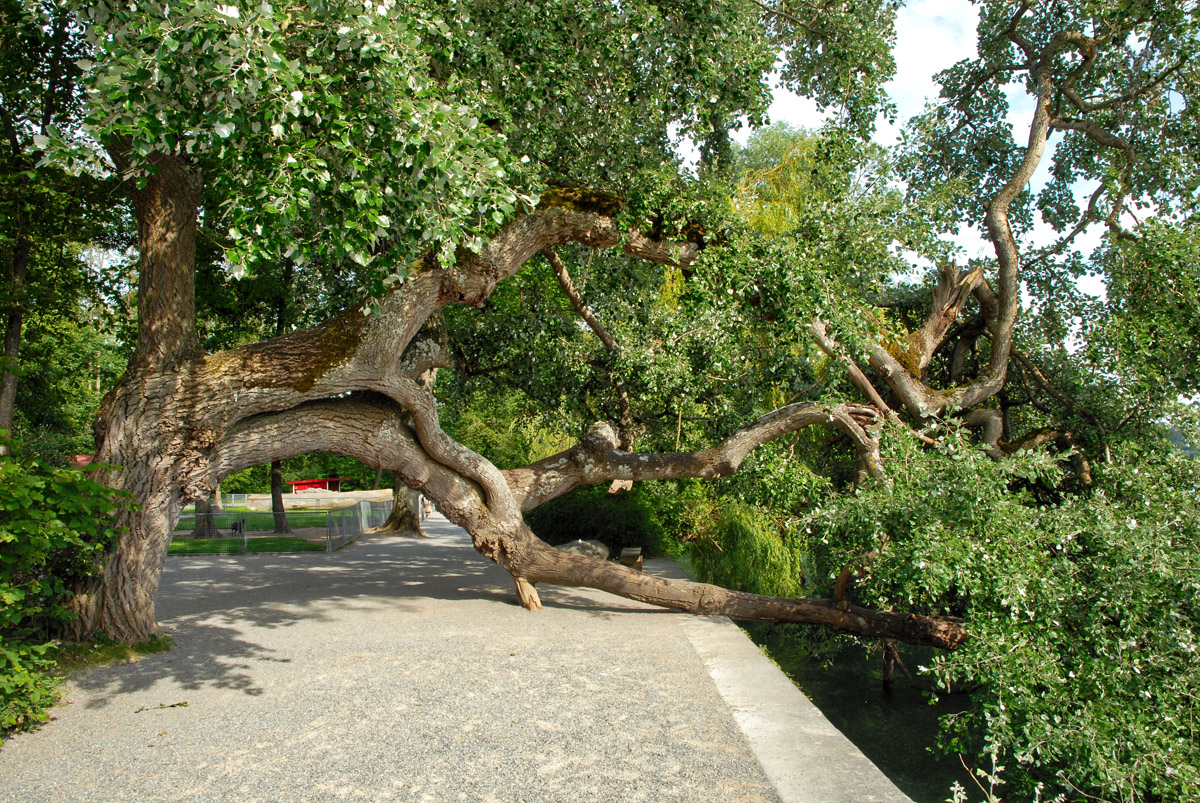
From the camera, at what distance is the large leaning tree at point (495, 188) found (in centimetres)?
484

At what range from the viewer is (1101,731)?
5.66 meters

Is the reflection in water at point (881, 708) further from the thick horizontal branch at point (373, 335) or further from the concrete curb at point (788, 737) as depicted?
the thick horizontal branch at point (373, 335)

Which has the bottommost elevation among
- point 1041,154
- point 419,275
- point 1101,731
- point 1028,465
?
point 1101,731

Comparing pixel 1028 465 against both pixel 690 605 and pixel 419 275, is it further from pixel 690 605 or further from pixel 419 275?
pixel 419 275

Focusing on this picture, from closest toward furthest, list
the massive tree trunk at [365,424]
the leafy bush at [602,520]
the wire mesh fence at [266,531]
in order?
the massive tree trunk at [365,424] → the leafy bush at [602,520] → the wire mesh fence at [266,531]

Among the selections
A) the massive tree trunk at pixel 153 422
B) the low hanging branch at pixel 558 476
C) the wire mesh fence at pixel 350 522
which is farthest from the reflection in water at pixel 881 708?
the wire mesh fence at pixel 350 522

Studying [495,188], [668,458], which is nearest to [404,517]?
Result: [668,458]

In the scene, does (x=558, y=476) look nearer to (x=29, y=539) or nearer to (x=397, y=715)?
(x=397, y=715)

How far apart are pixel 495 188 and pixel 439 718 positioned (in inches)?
151

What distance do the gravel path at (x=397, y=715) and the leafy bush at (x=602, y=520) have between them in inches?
251

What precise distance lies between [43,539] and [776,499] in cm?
718

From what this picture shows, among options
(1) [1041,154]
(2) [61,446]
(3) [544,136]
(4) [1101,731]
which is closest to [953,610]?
(4) [1101,731]

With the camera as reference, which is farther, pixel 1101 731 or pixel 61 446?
pixel 61 446

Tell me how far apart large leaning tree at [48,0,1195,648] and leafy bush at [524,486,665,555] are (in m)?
4.35
